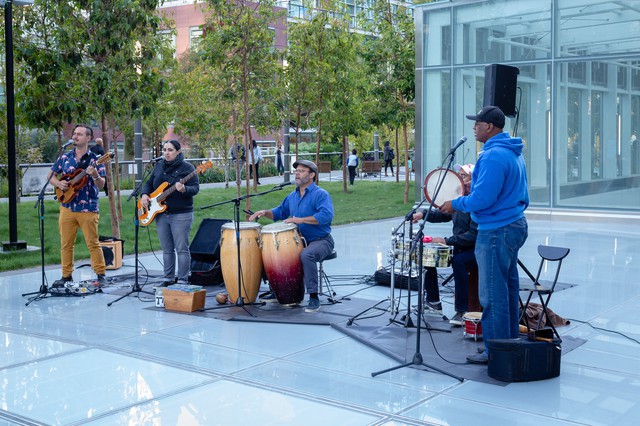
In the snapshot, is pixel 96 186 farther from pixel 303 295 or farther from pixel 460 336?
pixel 460 336

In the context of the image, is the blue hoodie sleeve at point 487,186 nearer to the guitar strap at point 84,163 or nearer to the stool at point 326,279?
the stool at point 326,279

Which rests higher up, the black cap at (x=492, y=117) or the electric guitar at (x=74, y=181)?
the black cap at (x=492, y=117)

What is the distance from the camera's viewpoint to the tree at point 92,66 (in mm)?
13359

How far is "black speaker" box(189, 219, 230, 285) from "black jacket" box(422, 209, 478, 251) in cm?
322

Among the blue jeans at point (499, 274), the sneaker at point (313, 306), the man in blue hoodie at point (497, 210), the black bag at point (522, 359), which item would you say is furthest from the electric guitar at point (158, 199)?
the black bag at point (522, 359)

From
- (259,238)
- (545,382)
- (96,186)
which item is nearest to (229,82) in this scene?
(96,186)

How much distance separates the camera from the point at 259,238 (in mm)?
9039

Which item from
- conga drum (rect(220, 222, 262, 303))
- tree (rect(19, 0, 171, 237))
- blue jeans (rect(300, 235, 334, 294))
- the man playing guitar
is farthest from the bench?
blue jeans (rect(300, 235, 334, 294))

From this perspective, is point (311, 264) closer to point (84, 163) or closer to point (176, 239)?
point (176, 239)

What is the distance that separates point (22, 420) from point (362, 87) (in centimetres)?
2046

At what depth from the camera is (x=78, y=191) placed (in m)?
10.1

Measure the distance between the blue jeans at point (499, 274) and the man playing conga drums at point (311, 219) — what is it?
2585 mm

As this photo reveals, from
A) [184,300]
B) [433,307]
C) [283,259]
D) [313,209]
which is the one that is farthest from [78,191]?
[433,307]

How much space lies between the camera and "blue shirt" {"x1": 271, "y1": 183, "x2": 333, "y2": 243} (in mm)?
8977
